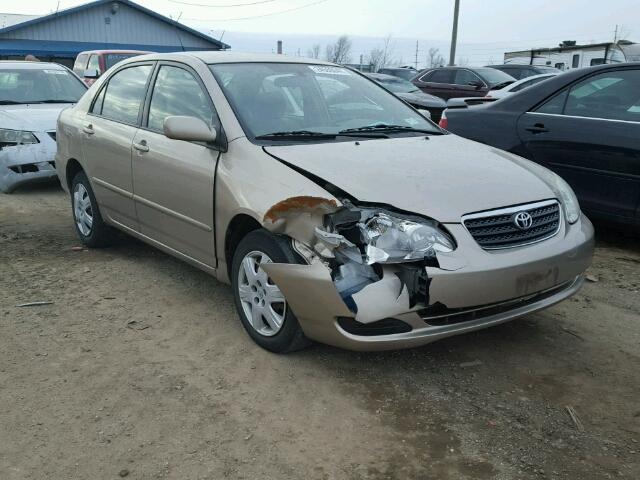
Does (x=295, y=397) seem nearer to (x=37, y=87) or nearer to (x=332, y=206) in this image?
(x=332, y=206)

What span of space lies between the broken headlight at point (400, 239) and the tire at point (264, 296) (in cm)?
40

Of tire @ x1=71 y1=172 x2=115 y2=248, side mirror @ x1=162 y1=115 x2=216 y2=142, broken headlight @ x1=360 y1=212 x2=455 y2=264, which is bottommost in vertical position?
tire @ x1=71 y1=172 x2=115 y2=248

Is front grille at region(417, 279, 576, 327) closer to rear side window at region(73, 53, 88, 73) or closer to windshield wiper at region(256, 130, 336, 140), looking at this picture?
windshield wiper at region(256, 130, 336, 140)

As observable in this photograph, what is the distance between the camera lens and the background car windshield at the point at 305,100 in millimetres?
4086

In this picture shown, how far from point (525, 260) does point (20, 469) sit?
2.51m

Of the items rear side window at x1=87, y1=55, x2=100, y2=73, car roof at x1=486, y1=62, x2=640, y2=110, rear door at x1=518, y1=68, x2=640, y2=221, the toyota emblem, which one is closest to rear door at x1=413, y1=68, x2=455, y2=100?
rear side window at x1=87, y1=55, x2=100, y2=73

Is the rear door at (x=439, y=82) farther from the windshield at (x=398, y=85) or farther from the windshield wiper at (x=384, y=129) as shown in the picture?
the windshield wiper at (x=384, y=129)

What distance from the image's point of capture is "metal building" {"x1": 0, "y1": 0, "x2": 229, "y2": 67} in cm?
3162

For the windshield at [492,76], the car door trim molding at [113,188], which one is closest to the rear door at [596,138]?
the car door trim molding at [113,188]


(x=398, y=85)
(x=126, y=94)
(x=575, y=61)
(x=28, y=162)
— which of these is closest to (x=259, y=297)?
(x=126, y=94)

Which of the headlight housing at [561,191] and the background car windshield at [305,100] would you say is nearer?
the headlight housing at [561,191]

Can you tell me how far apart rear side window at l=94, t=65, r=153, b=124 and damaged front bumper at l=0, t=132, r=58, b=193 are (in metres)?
2.88

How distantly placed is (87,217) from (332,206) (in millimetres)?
3232

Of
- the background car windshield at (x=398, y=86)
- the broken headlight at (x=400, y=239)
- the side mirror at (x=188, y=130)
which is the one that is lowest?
the background car windshield at (x=398, y=86)
